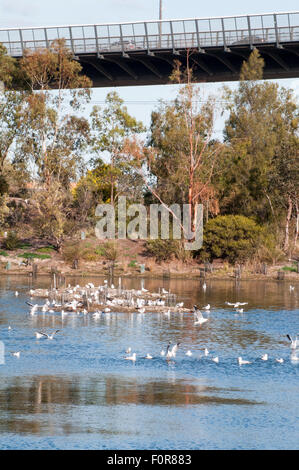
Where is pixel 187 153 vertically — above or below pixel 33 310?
above

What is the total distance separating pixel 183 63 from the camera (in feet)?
231

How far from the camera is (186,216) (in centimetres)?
6322

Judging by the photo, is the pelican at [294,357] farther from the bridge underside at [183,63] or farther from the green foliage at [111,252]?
the bridge underside at [183,63]

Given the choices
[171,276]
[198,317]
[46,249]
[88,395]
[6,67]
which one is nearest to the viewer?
[88,395]

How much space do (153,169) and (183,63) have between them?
10.1 meters

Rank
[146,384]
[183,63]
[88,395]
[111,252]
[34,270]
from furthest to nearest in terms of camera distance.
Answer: [183,63] < [111,252] < [34,270] < [146,384] < [88,395]

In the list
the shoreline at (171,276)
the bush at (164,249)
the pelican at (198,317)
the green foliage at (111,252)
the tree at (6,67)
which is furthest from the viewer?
the tree at (6,67)

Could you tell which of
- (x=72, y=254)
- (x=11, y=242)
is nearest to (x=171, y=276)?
(x=72, y=254)

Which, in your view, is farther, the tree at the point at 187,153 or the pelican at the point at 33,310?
the tree at the point at 187,153

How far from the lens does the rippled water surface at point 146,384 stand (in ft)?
61.3

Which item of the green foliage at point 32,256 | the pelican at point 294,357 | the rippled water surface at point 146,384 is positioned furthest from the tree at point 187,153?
the pelican at point 294,357

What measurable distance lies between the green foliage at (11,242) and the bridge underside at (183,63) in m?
16.3

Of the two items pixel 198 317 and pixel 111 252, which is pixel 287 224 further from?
pixel 198 317

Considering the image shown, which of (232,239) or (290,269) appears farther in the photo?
(232,239)
